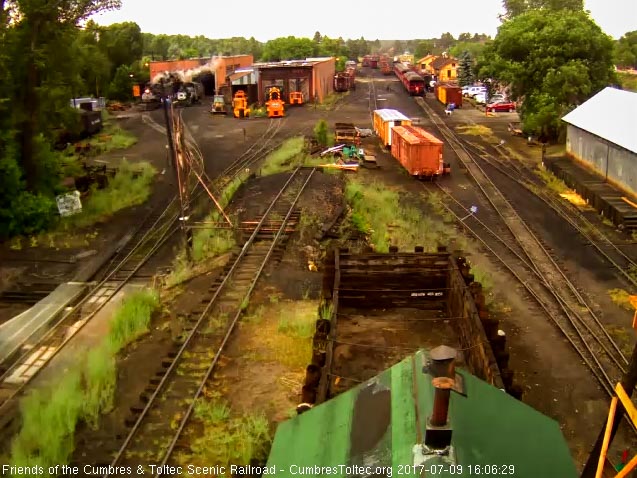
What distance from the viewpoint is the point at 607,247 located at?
19.2 metres

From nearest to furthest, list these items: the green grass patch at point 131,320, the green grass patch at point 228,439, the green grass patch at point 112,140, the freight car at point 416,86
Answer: the green grass patch at point 228,439
the green grass patch at point 131,320
the green grass patch at point 112,140
the freight car at point 416,86

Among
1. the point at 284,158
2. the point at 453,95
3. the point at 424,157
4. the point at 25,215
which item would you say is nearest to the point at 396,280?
the point at 25,215

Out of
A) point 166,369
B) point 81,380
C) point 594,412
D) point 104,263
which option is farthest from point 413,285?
point 104,263

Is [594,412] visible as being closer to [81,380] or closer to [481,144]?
[81,380]

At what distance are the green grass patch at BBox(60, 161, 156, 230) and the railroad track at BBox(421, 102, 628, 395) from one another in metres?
13.3

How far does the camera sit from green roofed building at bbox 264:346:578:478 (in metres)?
3.61

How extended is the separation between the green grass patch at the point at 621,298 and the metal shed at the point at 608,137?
8.68 m

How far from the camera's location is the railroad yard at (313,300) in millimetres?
10000

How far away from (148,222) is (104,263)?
4.16 meters

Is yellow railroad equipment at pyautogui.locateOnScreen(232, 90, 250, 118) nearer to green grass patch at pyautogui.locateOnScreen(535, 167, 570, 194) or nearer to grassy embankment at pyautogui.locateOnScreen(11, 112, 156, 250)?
grassy embankment at pyautogui.locateOnScreen(11, 112, 156, 250)

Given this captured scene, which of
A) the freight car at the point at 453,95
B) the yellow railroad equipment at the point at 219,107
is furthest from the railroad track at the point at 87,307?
the freight car at the point at 453,95

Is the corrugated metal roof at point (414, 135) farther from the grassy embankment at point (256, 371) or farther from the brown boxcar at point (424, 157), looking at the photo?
the grassy embankment at point (256, 371)

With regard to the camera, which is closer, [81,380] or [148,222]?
[81,380]

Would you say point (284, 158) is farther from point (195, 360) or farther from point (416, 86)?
point (416, 86)
